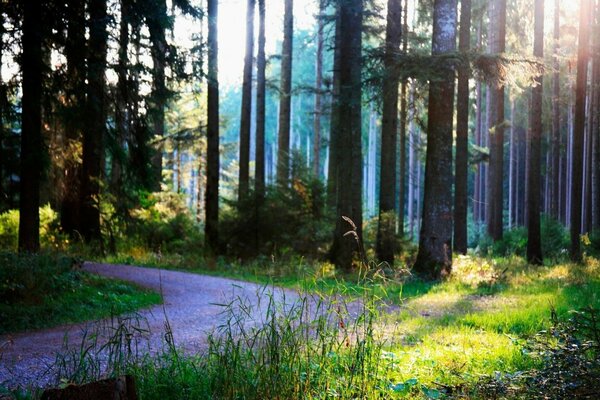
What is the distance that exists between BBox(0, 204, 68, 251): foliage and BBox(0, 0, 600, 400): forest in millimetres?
107

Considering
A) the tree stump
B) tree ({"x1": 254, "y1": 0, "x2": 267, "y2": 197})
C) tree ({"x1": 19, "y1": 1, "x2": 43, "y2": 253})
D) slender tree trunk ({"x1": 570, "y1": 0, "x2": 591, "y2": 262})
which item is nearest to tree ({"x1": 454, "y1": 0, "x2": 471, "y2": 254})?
slender tree trunk ({"x1": 570, "y1": 0, "x2": 591, "y2": 262})

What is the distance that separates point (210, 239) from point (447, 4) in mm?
9608

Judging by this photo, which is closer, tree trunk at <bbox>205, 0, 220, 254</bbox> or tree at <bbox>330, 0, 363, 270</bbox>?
tree at <bbox>330, 0, 363, 270</bbox>

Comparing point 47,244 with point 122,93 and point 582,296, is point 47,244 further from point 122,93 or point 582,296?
point 582,296

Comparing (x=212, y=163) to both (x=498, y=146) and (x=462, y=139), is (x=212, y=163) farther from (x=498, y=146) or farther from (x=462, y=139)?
(x=498, y=146)

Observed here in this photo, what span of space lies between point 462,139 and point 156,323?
1212cm

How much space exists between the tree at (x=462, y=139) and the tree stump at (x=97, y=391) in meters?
14.5

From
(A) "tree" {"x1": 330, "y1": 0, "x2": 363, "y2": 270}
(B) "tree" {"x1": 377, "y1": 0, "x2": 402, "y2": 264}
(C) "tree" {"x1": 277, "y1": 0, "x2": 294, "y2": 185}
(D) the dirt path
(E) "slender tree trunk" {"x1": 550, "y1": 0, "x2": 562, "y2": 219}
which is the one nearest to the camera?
(D) the dirt path

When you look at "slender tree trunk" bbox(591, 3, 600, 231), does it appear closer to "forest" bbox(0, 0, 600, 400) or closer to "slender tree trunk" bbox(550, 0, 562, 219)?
"forest" bbox(0, 0, 600, 400)

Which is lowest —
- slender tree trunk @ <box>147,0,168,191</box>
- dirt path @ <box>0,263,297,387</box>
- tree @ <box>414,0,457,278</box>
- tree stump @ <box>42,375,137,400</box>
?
dirt path @ <box>0,263,297,387</box>

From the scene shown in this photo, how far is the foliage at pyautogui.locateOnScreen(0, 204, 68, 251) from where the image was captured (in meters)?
17.5

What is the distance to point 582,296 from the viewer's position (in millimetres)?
8945

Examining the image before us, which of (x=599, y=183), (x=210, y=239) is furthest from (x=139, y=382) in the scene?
(x=599, y=183)

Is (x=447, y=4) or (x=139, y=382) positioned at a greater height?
(x=447, y=4)
